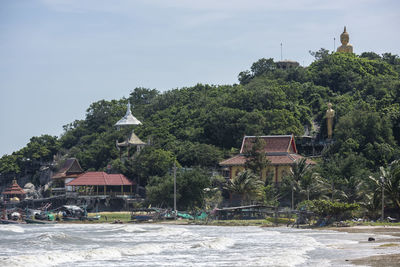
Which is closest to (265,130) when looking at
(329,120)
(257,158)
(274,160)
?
(329,120)

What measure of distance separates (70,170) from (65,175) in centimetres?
100

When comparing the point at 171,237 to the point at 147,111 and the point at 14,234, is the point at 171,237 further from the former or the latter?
the point at 147,111

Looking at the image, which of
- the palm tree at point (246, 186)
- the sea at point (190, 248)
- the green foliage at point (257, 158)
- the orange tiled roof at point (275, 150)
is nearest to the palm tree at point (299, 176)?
the palm tree at point (246, 186)

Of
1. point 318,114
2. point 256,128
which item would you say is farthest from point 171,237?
point 318,114

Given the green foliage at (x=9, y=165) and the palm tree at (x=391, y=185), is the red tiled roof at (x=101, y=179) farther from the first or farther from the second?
the palm tree at (x=391, y=185)

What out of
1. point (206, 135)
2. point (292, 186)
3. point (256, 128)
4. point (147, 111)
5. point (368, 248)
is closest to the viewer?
point (368, 248)

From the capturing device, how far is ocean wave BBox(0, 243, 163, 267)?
35906 millimetres

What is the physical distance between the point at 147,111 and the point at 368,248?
81409mm

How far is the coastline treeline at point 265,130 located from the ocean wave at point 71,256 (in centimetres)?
2433

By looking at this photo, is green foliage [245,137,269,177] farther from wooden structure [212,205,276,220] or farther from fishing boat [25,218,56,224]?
fishing boat [25,218,56,224]

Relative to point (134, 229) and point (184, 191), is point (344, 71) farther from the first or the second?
point (134, 229)

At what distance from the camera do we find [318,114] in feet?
312

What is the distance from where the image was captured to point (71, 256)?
127ft

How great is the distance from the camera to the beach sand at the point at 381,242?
32.7 m
